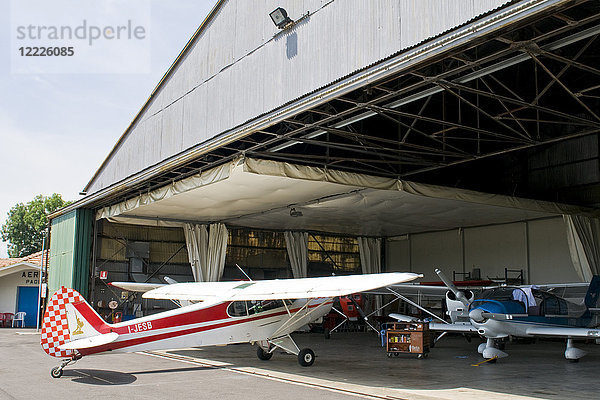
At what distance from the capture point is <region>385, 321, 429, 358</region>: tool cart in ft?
44.9

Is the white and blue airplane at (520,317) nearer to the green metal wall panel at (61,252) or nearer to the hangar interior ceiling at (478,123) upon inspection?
the hangar interior ceiling at (478,123)

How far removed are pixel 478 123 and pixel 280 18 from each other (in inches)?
191

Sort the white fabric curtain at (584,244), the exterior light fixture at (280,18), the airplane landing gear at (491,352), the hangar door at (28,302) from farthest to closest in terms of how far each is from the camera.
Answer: the hangar door at (28,302), the white fabric curtain at (584,244), the airplane landing gear at (491,352), the exterior light fixture at (280,18)

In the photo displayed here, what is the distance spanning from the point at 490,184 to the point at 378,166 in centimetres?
786

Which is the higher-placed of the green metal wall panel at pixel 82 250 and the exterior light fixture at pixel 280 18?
the exterior light fixture at pixel 280 18

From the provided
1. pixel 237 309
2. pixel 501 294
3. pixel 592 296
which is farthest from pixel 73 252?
pixel 592 296

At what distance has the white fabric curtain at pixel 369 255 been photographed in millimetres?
27000

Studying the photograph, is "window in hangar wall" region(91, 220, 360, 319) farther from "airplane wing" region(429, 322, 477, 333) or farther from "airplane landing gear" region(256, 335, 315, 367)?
"airplane wing" region(429, 322, 477, 333)

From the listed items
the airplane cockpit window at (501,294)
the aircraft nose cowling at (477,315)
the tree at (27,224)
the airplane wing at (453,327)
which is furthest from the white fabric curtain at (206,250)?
the tree at (27,224)

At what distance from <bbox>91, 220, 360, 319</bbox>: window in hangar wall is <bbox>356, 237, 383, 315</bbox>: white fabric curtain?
1.04 metres

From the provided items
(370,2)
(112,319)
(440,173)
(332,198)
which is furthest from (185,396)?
(112,319)

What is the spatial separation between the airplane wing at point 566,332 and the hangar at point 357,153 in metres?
4.19

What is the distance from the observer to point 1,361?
12.9 meters

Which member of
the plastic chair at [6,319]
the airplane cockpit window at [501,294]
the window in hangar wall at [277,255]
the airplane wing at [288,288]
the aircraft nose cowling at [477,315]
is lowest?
the plastic chair at [6,319]
